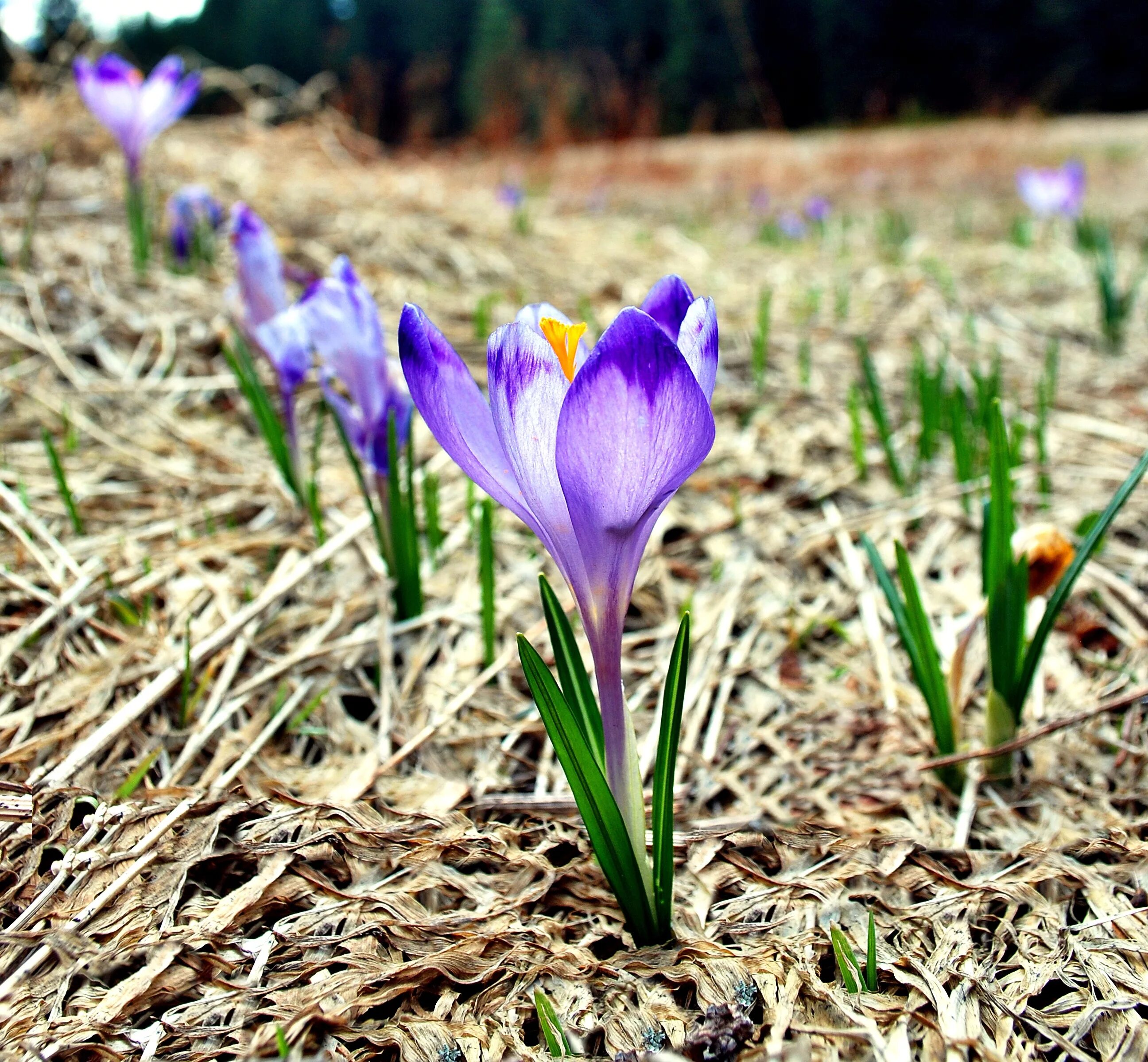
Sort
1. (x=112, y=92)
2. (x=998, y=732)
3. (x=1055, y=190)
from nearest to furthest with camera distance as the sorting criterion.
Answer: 1. (x=998, y=732)
2. (x=112, y=92)
3. (x=1055, y=190)

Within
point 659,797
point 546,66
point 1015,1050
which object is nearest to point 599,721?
point 659,797

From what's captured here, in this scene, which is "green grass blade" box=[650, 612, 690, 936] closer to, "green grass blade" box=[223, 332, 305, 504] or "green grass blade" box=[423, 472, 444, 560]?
"green grass blade" box=[423, 472, 444, 560]

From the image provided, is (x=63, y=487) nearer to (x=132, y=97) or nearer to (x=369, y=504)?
(x=369, y=504)

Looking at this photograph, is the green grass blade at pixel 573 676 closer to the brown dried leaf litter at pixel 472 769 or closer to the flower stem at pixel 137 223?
the brown dried leaf litter at pixel 472 769

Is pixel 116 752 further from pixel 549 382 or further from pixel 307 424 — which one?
pixel 307 424

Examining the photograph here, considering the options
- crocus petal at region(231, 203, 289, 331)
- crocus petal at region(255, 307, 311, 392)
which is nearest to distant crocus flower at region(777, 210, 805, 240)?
crocus petal at region(231, 203, 289, 331)

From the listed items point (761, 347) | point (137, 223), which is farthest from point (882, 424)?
point (137, 223)
